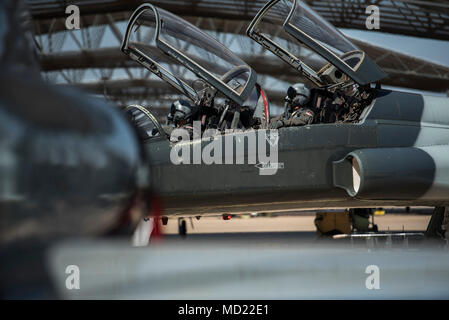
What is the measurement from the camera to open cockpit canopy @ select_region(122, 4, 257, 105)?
5.52m

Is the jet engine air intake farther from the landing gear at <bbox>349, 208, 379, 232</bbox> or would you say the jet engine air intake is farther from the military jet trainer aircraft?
the landing gear at <bbox>349, 208, 379, 232</bbox>

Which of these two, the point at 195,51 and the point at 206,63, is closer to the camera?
the point at 206,63

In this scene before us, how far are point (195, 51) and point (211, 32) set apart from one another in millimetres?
17090

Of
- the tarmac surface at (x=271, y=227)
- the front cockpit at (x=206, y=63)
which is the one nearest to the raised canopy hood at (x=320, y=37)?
the front cockpit at (x=206, y=63)

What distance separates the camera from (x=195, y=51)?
19.2ft

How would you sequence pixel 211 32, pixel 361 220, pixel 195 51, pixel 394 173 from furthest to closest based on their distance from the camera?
1. pixel 211 32
2. pixel 361 220
3. pixel 195 51
4. pixel 394 173

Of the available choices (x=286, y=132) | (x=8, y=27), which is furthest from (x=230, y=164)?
(x=8, y=27)

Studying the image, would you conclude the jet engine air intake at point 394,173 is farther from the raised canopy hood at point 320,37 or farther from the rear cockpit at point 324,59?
the raised canopy hood at point 320,37

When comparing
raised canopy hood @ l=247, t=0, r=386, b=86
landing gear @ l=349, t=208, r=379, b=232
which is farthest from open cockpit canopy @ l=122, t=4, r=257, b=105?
landing gear @ l=349, t=208, r=379, b=232

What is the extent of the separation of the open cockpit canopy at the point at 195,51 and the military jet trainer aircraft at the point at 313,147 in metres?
0.02

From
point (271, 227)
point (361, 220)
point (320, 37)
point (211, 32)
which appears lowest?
point (361, 220)

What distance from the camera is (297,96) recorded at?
6727mm

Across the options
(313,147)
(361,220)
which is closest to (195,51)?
(313,147)

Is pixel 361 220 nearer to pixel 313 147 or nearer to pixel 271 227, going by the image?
pixel 313 147
